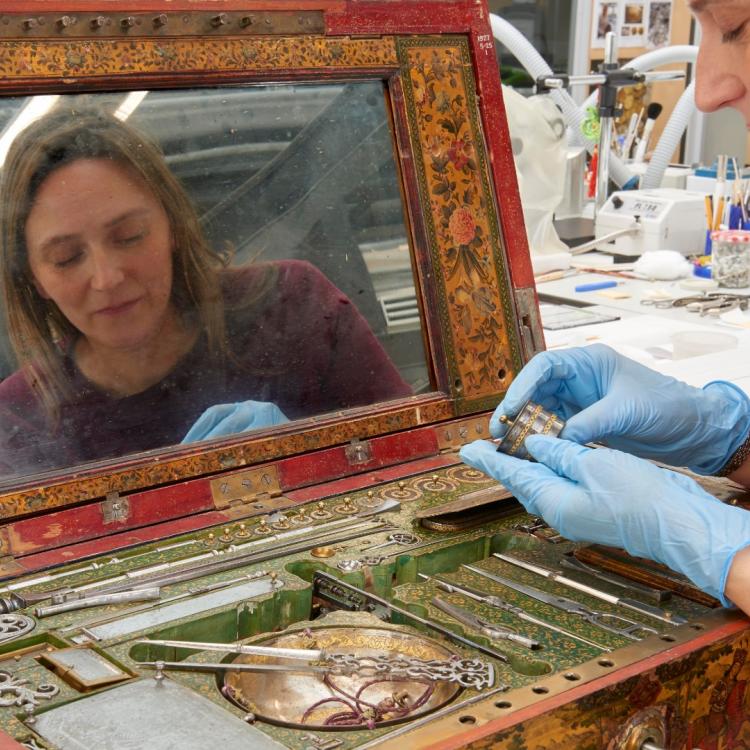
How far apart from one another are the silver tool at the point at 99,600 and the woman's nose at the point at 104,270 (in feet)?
1.51

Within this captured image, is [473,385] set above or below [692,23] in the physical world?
below

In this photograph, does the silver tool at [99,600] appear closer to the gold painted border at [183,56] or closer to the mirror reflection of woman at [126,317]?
the mirror reflection of woman at [126,317]

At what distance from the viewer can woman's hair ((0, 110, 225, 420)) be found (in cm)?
158

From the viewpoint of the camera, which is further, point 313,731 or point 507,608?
point 507,608

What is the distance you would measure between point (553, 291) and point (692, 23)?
13.4ft

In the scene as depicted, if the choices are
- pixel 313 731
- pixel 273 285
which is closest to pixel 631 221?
pixel 273 285

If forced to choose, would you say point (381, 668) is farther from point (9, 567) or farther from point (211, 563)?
point (9, 567)

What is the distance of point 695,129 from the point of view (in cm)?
768

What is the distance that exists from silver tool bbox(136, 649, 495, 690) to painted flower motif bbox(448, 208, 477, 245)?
2.86 feet

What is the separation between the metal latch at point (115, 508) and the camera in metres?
1.61

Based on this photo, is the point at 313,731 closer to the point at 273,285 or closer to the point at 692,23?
the point at 273,285

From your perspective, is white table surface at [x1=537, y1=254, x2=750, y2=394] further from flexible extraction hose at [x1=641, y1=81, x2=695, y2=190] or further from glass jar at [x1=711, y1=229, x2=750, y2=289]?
flexible extraction hose at [x1=641, y1=81, x2=695, y2=190]

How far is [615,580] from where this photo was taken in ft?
5.17

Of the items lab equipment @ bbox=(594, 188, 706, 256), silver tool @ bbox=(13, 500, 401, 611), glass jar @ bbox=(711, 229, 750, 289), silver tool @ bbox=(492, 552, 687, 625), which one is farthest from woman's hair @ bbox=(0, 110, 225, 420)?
lab equipment @ bbox=(594, 188, 706, 256)
